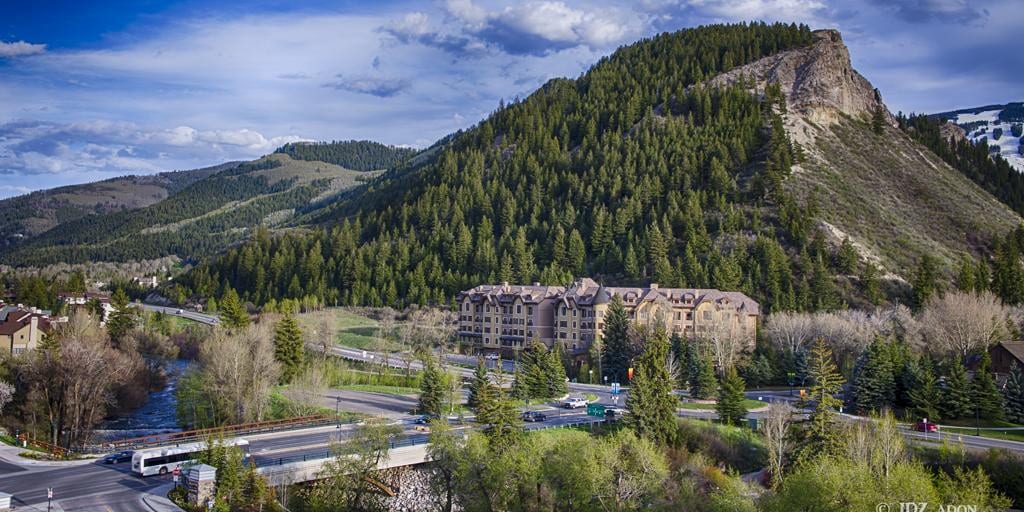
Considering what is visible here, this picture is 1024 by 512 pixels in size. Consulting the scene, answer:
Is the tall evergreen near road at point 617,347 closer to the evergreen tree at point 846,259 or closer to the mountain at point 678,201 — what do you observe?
the mountain at point 678,201

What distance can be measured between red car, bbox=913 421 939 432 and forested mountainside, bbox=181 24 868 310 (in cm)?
3958

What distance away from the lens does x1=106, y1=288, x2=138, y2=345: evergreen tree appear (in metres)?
94.4

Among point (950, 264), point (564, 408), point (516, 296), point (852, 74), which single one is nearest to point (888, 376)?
point (564, 408)

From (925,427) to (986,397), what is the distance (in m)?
7.05

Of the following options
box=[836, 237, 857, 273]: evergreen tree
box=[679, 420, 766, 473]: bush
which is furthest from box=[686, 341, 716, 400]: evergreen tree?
box=[836, 237, 857, 273]: evergreen tree

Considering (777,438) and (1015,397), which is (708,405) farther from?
(1015,397)

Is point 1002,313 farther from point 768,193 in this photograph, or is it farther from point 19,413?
point 19,413

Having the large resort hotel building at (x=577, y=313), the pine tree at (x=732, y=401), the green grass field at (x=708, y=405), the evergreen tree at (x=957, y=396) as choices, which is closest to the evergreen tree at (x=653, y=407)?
the pine tree at (x=732, y=401)

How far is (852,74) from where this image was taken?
18712 centimetres

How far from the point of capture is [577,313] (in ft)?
333

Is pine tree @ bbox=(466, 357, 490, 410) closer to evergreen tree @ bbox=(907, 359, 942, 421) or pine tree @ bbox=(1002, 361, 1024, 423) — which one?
evergreen tree @ bbox=(907, 359, 942, 421)

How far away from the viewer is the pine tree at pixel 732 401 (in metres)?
61.3

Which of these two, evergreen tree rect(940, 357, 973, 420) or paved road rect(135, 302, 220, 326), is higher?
paved road rect(135, 302, 220, 326)

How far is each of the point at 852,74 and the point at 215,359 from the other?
164258 mm
